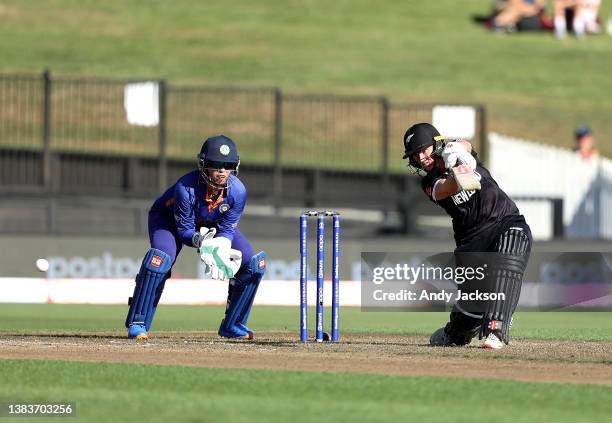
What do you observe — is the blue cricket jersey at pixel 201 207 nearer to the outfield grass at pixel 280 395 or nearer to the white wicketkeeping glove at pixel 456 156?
the white wicketkeeping glove at pixel 456 156

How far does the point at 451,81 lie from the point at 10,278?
2823cm

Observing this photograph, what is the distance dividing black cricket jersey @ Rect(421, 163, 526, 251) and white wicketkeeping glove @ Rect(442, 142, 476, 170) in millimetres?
370

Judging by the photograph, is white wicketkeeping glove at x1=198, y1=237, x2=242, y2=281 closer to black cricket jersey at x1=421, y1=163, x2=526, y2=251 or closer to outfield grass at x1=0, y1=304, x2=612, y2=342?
black cricket jersey at x1=421, y1=163, x2=526, y2=251

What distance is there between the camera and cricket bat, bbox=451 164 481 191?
41.5ft

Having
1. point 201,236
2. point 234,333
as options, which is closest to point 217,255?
Result: point 201,236

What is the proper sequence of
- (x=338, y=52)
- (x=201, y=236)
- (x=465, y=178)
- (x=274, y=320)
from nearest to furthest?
(x=465, y=178) < (x=201, y=236) < (x=274, y=320) < (x=338, y=52)

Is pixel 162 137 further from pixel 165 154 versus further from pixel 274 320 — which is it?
pixel 274 320

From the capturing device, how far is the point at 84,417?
8805 millimetres

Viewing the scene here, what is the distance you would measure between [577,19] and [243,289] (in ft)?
143

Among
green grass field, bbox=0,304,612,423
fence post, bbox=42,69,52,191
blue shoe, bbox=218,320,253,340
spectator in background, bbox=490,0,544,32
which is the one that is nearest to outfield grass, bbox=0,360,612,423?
green grass field, bbox=0,304,612,423

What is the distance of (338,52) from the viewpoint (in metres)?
52.4

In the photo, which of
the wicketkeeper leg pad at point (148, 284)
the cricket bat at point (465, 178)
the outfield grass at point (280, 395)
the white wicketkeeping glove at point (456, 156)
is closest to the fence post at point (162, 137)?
the wicketkeeper leg pad at point (148, 284)

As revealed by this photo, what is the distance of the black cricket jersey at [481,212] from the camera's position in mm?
13211

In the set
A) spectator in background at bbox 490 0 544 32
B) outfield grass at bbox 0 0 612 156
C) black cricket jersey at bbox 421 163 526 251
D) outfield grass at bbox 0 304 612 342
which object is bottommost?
outfield grass at bbox 0 304 612 342
